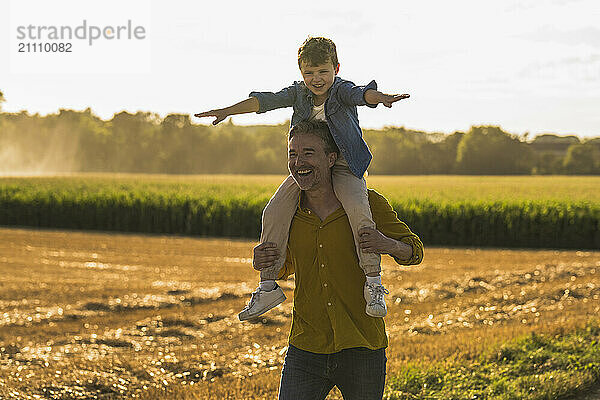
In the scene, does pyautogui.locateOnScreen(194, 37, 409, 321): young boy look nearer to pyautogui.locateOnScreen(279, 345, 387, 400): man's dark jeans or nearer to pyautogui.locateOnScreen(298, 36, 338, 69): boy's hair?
pyautogui.locateOnScreen(298, 36, 338, 69): boy's hair

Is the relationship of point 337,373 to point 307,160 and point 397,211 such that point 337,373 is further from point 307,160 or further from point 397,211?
point 397,211

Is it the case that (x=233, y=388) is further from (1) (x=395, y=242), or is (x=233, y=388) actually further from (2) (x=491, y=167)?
(2) (x=491, y=167)

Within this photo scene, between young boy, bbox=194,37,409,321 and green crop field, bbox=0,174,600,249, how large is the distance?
56.0ft

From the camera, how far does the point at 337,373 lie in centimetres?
316

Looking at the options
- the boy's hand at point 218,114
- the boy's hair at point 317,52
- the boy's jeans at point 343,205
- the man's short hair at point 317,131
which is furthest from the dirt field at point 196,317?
the boy's hair at point 317,52

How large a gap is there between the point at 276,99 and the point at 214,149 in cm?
5565

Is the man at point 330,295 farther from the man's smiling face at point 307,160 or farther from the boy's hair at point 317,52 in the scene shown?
the boy's hair at point 317,52

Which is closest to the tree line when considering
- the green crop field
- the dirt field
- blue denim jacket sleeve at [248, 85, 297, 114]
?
the green crop field

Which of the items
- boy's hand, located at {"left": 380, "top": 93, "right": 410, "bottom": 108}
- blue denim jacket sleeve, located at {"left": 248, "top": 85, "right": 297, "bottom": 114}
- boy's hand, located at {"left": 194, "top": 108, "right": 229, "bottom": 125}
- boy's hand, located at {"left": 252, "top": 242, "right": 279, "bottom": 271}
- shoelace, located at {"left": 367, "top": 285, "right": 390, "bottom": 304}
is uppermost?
blue denim jacket sleeve, located at {"left": 248, "top": 85, "right": 297, "bottom": 114}

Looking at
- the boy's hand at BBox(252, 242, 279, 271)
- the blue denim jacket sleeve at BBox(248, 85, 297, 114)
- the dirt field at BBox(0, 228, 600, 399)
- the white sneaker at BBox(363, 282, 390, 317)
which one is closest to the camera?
the white sneaker at BBox(363, 282, 390, 317)

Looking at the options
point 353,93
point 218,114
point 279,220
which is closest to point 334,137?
point 353,93

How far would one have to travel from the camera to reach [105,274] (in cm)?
1361

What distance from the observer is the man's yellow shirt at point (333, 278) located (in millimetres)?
3084

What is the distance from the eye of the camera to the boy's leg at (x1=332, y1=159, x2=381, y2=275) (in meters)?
3.01
